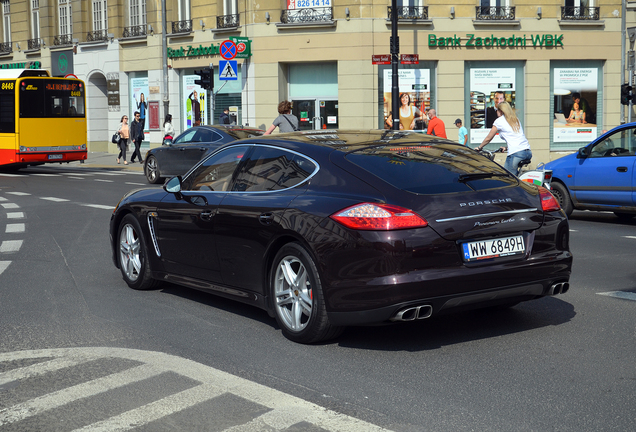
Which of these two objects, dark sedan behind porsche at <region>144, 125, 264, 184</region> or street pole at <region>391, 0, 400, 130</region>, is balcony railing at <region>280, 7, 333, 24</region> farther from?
dark sedan behind porsche at <region>144, 125, 264, 184</region>

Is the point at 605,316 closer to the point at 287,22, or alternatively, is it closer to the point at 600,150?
the point at 600,150

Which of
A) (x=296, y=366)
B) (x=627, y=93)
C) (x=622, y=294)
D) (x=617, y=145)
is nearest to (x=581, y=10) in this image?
(x=627, y=93)

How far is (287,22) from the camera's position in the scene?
99.1ft

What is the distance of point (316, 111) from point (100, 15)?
12930mm

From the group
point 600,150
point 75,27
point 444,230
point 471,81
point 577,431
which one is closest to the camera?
point 577,431

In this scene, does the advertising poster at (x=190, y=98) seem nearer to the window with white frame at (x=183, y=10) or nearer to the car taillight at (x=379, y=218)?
the window with white frame at (x=183, y=10)

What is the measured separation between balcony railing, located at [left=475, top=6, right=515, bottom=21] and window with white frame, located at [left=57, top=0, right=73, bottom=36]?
64.6ft

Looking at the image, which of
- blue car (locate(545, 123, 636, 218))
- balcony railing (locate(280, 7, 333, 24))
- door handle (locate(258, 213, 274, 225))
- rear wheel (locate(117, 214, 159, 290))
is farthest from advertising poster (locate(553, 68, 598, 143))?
door handle (locate(258, 213, 274, 225))

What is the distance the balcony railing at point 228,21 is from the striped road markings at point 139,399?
27.3m

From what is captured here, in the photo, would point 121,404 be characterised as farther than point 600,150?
No

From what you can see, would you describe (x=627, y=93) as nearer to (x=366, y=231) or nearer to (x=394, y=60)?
(x=394, y=60)

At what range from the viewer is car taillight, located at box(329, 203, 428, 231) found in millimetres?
5074

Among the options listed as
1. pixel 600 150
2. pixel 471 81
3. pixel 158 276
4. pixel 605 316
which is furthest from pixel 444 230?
pixel 471 81

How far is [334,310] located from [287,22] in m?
26.1
